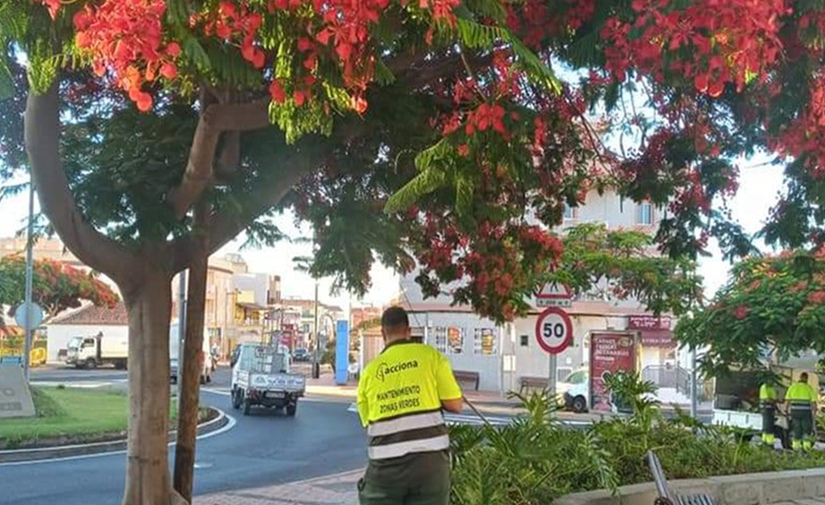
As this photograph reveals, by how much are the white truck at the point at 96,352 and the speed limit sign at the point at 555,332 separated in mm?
47059

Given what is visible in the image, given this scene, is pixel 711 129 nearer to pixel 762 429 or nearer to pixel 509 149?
pixel 509 149

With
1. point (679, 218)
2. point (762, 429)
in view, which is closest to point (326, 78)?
point (679, 218)

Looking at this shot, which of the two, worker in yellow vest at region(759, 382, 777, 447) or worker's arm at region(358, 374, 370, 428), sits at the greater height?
worker's arm at region(358, 374, 370, 428)

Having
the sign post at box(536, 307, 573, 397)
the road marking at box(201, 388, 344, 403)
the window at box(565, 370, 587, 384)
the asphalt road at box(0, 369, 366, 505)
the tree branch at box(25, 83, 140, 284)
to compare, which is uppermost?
the tree branch at box(25, 83, 140, 284)

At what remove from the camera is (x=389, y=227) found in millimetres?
7934

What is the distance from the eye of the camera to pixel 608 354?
23828 mm

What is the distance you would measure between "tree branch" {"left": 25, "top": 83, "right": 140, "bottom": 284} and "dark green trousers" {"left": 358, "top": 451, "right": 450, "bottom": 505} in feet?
8.30

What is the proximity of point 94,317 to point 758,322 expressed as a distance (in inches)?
2176

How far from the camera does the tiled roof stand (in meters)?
62.8

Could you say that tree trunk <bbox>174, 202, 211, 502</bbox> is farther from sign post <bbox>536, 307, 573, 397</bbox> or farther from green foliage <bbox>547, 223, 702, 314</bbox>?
green foliage <bbox>547, 223, 702, 314</bbox>

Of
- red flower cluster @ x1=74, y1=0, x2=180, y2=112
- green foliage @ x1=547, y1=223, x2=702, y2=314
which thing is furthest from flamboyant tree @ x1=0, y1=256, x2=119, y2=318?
red flower cluster @ x1=74, y1=0, x2=180, y2=112

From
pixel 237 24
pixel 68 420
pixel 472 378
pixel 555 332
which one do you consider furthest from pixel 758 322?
pixel 472 378

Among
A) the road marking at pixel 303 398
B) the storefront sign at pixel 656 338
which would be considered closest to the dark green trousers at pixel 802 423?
the road marking at pixel 303 398

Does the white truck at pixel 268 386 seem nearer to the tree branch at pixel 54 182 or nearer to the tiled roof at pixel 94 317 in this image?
the tree branch at pixel 54 182
